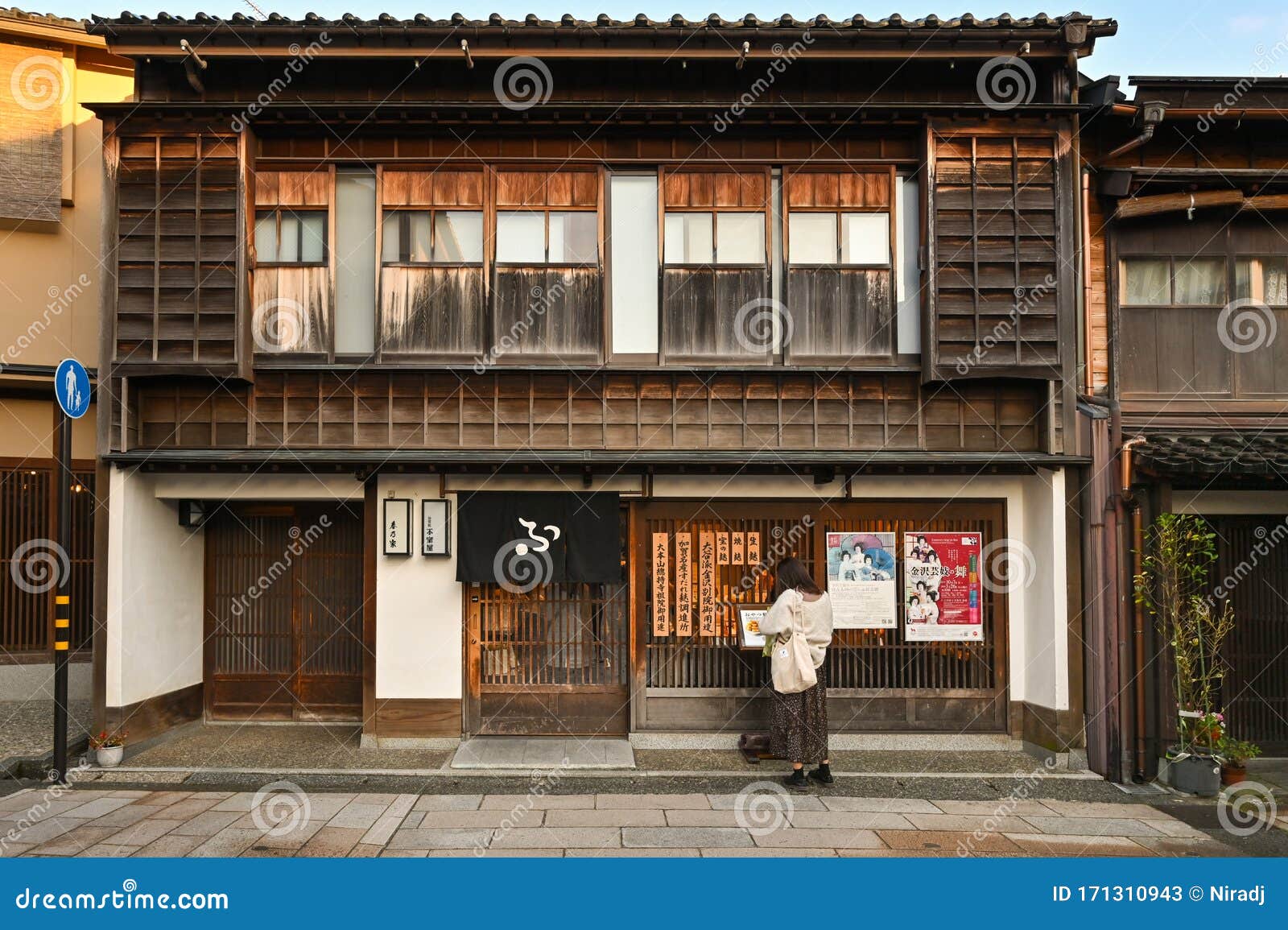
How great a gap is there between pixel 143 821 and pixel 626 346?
7.12 meters

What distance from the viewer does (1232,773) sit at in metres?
8.95

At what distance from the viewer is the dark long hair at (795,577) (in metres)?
8.89

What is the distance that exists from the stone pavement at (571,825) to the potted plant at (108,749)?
697mm

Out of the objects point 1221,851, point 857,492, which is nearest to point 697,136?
point 857,492

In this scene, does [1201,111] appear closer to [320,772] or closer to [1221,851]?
[1221,851]

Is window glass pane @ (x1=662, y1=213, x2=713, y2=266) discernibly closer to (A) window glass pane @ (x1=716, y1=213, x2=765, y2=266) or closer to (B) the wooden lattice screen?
(A) window glass pane @ (x1=716, y1=213, x2=765, y2=266)

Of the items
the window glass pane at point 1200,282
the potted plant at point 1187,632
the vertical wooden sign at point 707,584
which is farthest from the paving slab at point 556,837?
the window glass pane at point 1200,282

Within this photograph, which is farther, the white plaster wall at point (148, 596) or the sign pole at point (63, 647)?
the white plaster wall at point (148, 596)

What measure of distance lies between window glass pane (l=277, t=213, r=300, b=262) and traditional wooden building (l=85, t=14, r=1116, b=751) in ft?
0.29

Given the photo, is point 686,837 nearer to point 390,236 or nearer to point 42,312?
point 390,236

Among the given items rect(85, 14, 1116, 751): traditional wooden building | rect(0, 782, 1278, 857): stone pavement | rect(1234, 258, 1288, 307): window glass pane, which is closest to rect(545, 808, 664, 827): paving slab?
rect(0, 782, 1278, 857): stone pavement

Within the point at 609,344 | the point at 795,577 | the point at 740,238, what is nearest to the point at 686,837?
the point at 795,577

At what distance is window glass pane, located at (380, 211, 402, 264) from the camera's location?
10.1 m

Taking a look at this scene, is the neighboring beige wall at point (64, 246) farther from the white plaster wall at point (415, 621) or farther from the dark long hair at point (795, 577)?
the dark long hair at point (795, 577)
